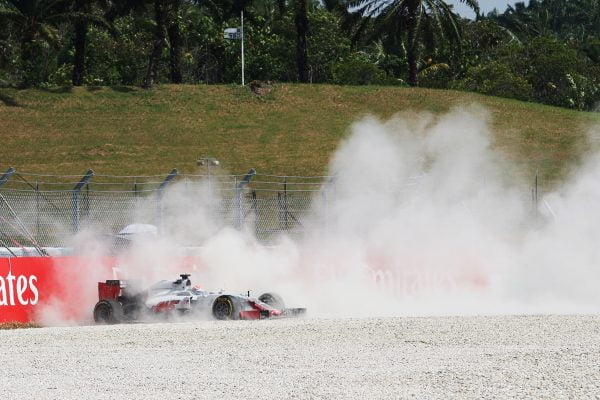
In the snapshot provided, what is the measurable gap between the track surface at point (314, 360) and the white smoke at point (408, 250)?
4.09m

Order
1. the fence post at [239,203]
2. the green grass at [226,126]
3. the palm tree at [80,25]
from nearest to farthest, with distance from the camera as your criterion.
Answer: the fence post at [239,203]
the green grass at [226,126]
the palm tree at [80,25]

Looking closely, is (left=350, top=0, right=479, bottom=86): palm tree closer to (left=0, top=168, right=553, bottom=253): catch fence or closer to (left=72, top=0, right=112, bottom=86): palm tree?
(left=72, top=0, right=112, bottom=86): palm tree

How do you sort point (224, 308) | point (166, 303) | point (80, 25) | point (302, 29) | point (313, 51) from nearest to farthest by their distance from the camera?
point (224, 308), point (166, 303), point (80, 25), point (302, 29), point (313, 51)

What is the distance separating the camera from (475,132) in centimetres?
3225

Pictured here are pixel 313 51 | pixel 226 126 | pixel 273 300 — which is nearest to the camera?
pixel 273 300

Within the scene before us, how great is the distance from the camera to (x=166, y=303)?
18.8 meters

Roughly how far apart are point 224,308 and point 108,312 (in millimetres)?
2064

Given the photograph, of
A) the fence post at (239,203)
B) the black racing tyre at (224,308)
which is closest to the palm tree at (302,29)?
the fence post at (239,203)

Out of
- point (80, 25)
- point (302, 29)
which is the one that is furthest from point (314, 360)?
point (80, 25)

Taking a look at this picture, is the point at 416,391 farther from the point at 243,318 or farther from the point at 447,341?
the point at 243,318

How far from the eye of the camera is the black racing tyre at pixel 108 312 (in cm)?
1869

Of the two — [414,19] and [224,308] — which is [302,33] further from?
[224,308]

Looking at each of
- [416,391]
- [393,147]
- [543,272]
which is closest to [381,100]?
[393,147]

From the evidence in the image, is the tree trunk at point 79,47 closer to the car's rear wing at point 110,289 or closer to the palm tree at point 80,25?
the palm tree at point 80,25
